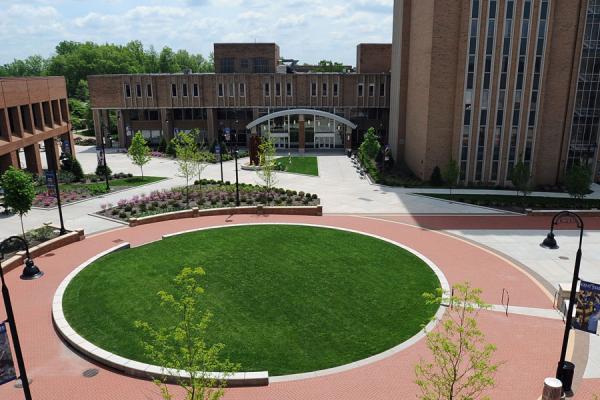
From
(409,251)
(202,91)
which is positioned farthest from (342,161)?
(409,251)

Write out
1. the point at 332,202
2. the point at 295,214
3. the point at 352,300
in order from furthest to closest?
the point at 332,202 < the point at 295,214 < the point at 352,300

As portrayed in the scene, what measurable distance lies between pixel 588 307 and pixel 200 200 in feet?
82.7

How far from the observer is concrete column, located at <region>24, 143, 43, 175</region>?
44000mm

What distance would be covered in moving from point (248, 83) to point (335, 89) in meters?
11.3

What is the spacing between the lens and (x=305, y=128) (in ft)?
194

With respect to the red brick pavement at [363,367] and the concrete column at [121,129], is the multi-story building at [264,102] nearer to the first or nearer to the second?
the concrete column at [121,129]

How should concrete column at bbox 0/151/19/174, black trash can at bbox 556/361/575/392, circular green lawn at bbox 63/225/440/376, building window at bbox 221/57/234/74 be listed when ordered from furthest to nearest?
building window at bbox 221/57/234/74 → concrete column at bbox 0/151/19/174 → circular green lawn at bbox 63/225/440/376 → black trash can at bbox 556/361/575/392

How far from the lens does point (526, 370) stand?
14.2m

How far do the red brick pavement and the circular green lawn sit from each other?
0.85 metres

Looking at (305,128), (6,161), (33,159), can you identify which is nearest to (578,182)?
(305,128)

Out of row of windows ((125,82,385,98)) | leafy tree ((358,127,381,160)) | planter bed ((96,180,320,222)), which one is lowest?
planter bed ((96,180,320,222))

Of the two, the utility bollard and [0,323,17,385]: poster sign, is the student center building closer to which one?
the utility bollard

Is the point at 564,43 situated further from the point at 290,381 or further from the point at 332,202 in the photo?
the point at 290,381

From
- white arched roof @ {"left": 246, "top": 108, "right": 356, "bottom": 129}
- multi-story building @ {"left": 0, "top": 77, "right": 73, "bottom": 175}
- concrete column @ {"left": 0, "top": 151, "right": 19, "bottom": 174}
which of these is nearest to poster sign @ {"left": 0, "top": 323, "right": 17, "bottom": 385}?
multi-story building @ {"left": 0, "top": 77, "right": 73, "bottom": 175}
